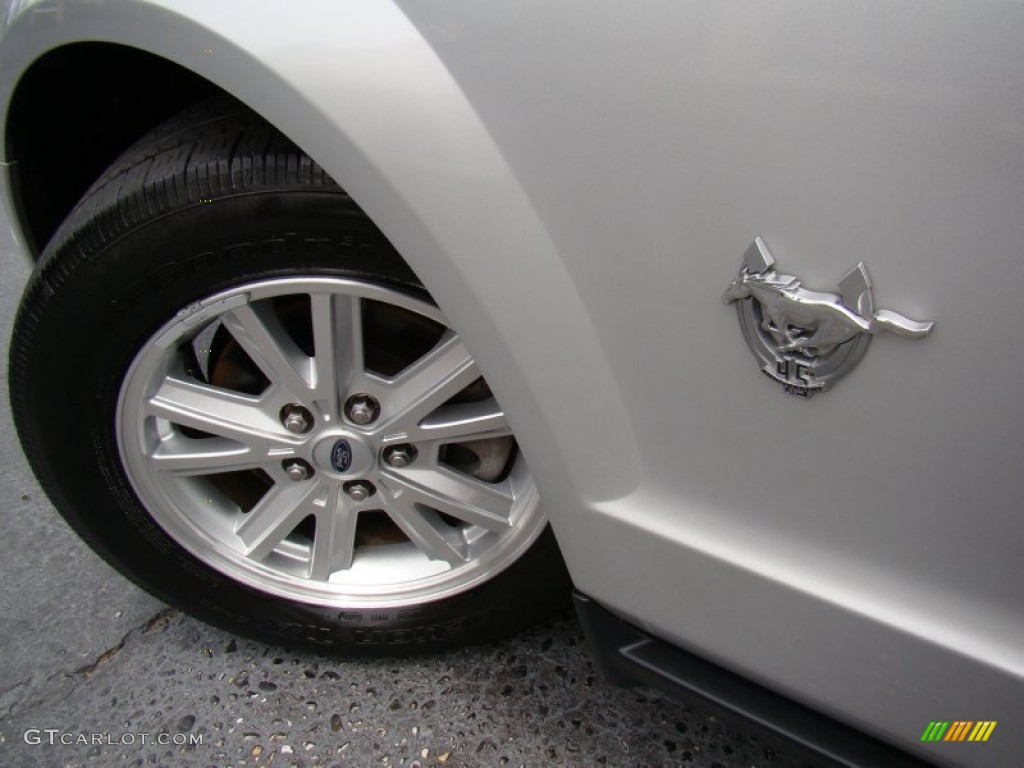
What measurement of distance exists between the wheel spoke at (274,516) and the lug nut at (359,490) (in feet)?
0.17

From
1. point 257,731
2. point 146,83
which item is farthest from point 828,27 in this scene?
point 257,731

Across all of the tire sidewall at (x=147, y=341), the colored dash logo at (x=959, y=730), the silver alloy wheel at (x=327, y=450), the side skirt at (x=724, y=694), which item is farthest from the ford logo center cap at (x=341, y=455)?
the colored dash logo at (x=959, y=730)

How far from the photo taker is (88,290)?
119 centimetres

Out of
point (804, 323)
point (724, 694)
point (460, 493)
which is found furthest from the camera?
point (460, 493)

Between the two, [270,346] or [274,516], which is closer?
[270,346]

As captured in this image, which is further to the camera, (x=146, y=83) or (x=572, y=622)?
(x=572, y=622)

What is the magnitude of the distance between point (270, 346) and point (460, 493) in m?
0.38

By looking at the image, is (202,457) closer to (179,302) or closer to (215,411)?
(215,411)

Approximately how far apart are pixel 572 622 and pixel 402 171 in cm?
104

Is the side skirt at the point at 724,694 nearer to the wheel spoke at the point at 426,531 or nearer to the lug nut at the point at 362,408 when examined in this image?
the wheel spoke at the point at 426,531

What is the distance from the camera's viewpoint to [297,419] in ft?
4.24

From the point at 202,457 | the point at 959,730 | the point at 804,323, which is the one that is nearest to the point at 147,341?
the point at 202,457

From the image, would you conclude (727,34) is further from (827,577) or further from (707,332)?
(827,577)

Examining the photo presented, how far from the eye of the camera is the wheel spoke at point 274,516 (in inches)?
54.7
